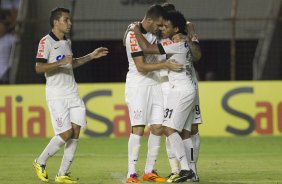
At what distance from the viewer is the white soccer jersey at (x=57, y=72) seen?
1220 cm

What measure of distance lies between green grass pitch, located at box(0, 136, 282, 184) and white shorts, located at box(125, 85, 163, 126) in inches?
32.8

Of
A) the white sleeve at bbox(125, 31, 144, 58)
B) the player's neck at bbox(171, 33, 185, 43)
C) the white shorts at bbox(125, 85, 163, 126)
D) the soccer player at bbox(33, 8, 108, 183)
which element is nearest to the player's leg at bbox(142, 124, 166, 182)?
the white shorts at bbox(125, 85, 163, 126)

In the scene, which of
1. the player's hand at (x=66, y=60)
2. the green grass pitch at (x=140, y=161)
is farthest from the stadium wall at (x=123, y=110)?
the player's hand at (x=66, y=60)

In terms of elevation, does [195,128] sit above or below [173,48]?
below

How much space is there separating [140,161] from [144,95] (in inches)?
137

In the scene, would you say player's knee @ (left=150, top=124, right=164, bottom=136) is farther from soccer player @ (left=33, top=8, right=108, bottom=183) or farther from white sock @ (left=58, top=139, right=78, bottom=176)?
white sock @ (left=58, top=139, right=78, bottom=176)

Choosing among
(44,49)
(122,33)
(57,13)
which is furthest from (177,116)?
(122,33)

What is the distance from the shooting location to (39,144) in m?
18.5

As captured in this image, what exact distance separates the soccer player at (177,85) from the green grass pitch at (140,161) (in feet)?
2.27

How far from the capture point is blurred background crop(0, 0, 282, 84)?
21453mm

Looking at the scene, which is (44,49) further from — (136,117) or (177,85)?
(177,85)

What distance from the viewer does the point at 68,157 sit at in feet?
39.8

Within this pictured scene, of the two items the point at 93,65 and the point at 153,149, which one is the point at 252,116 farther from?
the point at 153,149

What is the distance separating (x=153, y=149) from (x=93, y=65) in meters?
9.61
